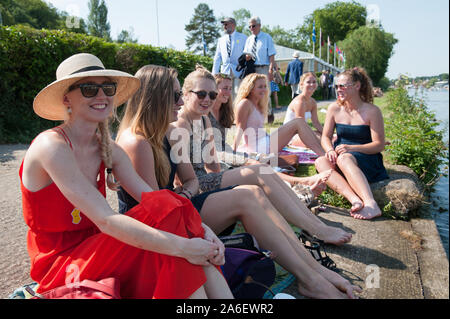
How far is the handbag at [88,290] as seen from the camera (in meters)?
1.72

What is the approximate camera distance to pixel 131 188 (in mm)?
2371

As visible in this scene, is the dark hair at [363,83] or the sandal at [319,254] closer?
the sandal at [319,254]

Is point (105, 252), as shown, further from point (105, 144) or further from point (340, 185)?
point (340, 185)

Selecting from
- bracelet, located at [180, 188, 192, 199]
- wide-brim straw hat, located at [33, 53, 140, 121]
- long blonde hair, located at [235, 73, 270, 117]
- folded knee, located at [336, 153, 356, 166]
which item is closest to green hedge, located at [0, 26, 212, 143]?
long blonde hair, located at [235, 73, 270, 117]

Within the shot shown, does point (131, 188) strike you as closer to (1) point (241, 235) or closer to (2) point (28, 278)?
(1) point (241, 235)

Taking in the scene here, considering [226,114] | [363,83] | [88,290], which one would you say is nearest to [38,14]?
[226,114]

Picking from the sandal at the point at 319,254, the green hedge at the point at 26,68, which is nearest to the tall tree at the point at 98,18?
the green hedge at the point at 26,68

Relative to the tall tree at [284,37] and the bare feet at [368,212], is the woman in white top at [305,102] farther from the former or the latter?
the tall tree at [284,37]

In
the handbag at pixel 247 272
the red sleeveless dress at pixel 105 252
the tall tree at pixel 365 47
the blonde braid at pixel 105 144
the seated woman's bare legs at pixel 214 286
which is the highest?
the tall tree at pixel 365 47

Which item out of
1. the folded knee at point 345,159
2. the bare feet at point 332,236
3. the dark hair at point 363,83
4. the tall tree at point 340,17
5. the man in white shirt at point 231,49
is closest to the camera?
the bare feet at point 332,236

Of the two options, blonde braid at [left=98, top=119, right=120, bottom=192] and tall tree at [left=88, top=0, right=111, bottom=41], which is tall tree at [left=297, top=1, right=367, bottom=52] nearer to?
tall tree at [left=88, top=0, right=111, bottom=41]

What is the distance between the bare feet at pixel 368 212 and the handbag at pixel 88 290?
2986 millimetres

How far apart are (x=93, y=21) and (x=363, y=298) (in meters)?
72.2
